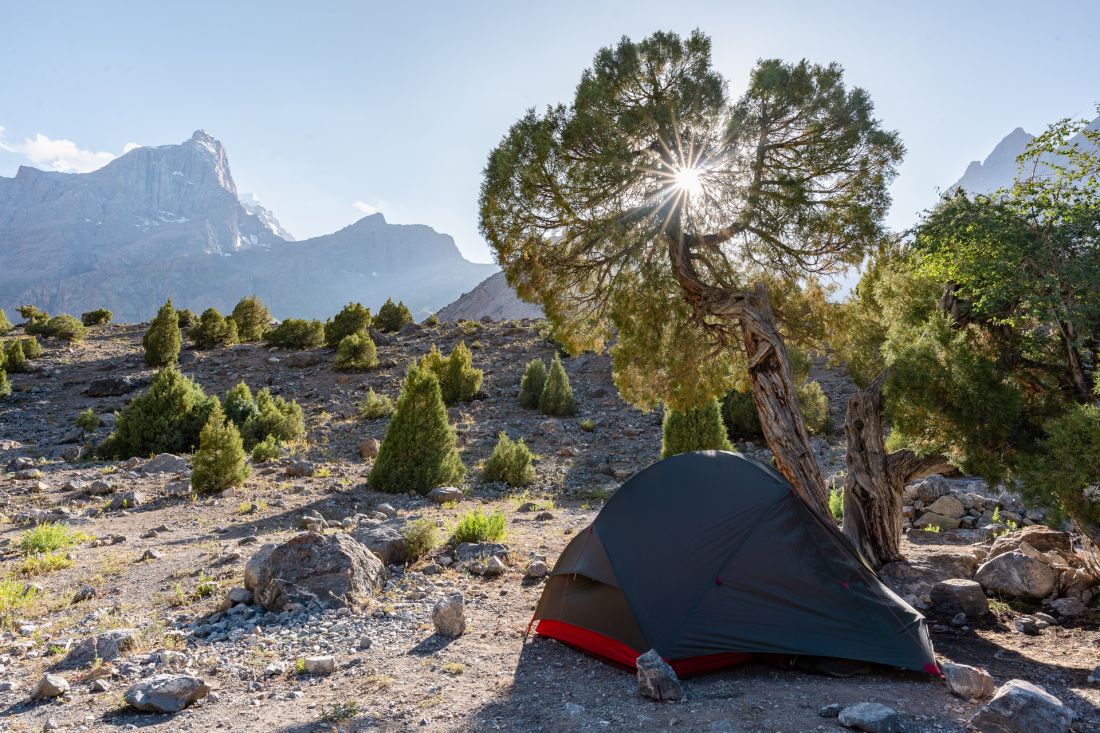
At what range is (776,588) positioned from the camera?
5.13 meters

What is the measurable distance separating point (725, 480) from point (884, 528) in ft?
13.2

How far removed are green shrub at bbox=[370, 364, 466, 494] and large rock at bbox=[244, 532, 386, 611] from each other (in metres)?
5.83

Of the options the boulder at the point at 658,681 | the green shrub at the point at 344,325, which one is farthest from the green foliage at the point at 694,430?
the green shrub at the point at 344,325

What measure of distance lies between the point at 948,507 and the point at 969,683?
27.6 feet

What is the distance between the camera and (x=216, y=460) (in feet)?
38.7

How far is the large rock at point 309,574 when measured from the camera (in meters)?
6.04

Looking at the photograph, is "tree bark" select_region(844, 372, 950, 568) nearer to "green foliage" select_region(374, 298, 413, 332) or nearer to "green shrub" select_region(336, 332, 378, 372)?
"green shrub" select_region(336, 332, 378, 372)

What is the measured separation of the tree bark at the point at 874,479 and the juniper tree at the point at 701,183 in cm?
87

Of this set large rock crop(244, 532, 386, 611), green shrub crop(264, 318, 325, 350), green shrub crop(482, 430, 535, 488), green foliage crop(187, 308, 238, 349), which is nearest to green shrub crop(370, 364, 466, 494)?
green shrub crop(482, 430, 535, 488)

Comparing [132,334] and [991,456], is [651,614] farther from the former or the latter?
[132,334]

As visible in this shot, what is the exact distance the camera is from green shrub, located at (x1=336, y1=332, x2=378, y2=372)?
24594 millimetres

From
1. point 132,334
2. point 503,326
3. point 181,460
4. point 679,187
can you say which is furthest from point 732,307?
point 132,334

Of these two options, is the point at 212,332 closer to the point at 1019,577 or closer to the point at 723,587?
the point at 723,587

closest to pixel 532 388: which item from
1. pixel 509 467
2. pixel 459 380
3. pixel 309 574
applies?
pixel 459 380
